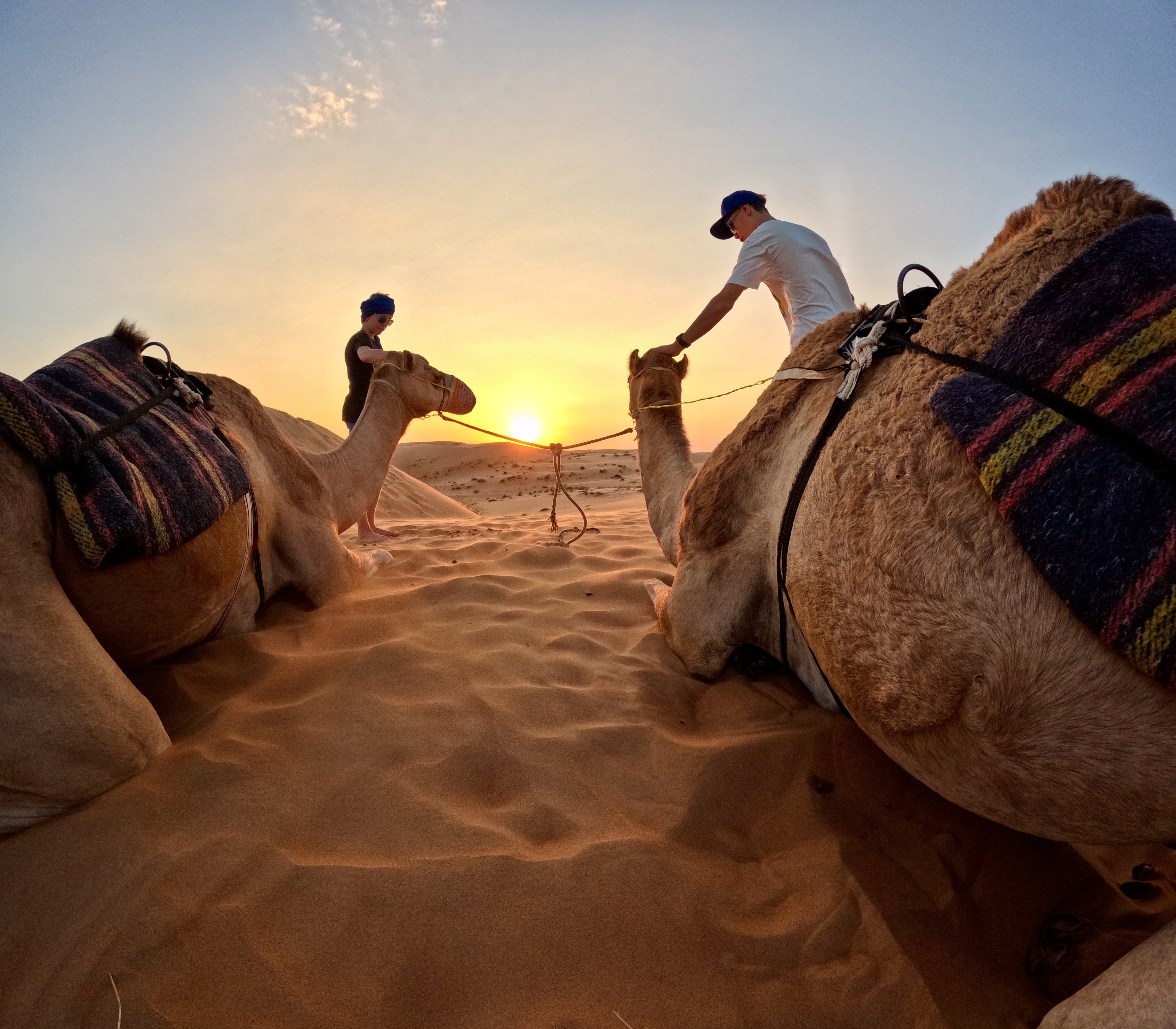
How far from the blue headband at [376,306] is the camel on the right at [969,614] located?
5.65 metres

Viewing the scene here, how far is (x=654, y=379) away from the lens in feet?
12.9

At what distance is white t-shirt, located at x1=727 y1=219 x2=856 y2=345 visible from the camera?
442cm

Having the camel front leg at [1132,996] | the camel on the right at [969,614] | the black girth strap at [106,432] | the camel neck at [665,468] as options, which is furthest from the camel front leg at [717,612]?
the black girth strap at [106,432]

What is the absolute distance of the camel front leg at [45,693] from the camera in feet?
5.43

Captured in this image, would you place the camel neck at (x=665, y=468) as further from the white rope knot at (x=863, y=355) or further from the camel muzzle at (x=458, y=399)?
the camel muzzle at (x=458, y=399)

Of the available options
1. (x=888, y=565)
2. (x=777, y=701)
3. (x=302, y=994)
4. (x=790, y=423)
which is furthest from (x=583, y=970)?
(x=790, y=423)

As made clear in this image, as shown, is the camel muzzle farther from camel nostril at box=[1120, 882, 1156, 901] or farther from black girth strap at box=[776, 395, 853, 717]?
camel nostril at box=[1120, 882, 1156, 901]

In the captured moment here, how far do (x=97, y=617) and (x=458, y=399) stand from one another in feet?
A: 11.6

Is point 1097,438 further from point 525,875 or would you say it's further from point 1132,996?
point 525,875

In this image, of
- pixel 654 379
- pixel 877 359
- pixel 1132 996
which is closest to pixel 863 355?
pixel 877 359

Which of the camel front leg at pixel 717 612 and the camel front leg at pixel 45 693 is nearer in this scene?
the camel front leg at pixel 45 693

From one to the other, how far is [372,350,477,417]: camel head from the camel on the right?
11.7 ft

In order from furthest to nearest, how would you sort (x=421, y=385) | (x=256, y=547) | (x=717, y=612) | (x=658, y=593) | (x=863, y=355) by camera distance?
(x=421, y=385), (x=658, y=593), (x=256, y=547), (x=717, y=612), (x=863, y=355)

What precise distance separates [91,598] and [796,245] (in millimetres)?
4227
